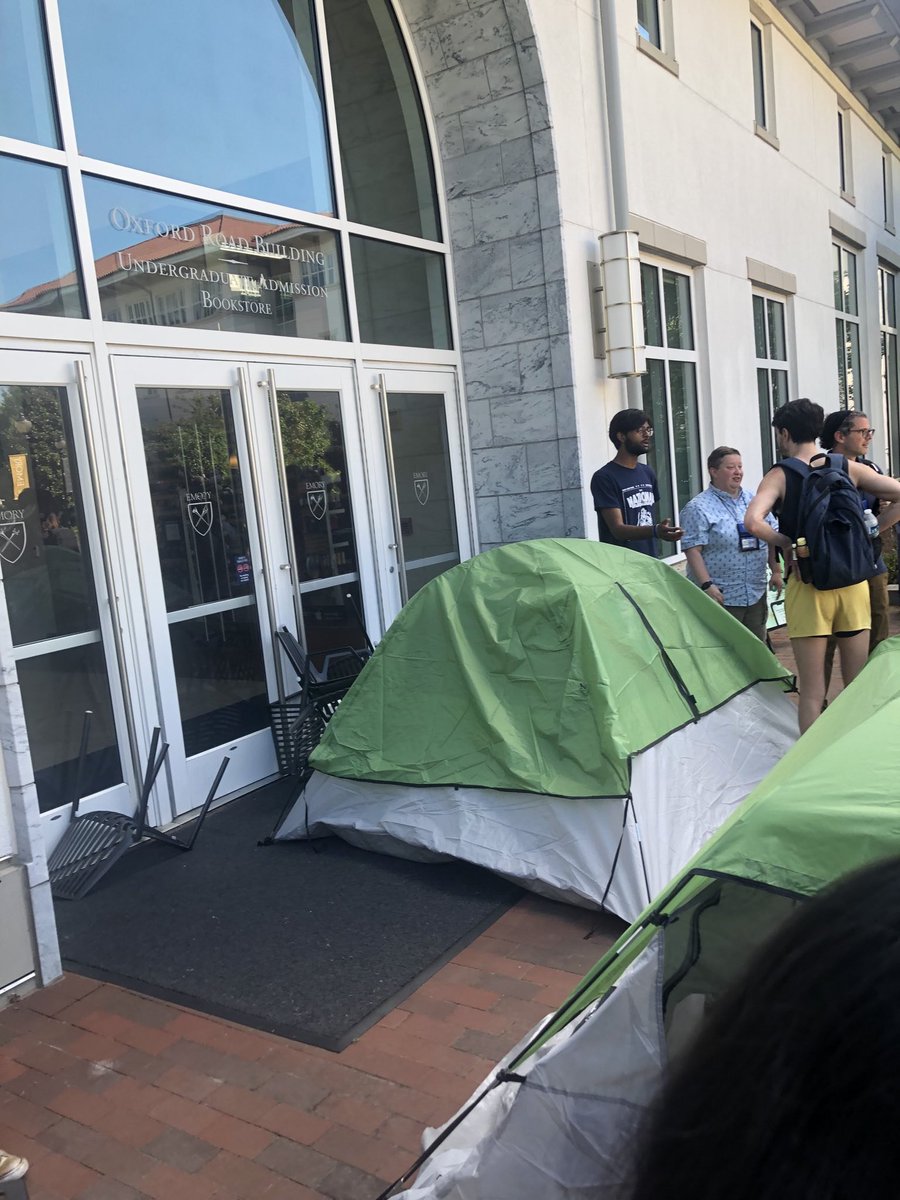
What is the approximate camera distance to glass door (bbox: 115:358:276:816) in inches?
190

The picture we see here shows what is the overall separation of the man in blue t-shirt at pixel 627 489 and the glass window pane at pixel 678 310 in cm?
336

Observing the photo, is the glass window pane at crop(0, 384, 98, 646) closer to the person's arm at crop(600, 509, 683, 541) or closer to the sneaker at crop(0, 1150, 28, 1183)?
the sneaker at crop(0, 1150, 28, 1183)

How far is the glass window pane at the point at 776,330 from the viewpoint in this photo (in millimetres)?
11305

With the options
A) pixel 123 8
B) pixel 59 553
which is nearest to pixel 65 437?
pixel 59 553

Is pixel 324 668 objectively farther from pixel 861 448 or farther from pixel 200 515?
pixel 861 448

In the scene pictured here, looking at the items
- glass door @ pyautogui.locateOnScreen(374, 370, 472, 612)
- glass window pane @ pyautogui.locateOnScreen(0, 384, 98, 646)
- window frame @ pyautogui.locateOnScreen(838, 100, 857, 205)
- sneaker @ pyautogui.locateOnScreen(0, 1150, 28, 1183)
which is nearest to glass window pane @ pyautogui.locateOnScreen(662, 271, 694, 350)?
glass door @ pyautogui.locateOnScreen(374, 370, 472, 612)

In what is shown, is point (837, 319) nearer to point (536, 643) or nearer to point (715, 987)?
point (536, 643)

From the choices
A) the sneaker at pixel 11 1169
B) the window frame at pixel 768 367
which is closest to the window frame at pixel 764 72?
the window frame at pixel 768 367

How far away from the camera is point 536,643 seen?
158 inches

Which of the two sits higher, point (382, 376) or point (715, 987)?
point (382, 376)

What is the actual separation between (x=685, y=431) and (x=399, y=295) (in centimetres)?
354

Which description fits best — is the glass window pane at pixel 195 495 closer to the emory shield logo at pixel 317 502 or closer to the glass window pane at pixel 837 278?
the emory shield logo at pixel 317 502

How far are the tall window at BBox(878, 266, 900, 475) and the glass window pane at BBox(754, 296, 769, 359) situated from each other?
6.14 metres

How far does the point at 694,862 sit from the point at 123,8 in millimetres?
5101
